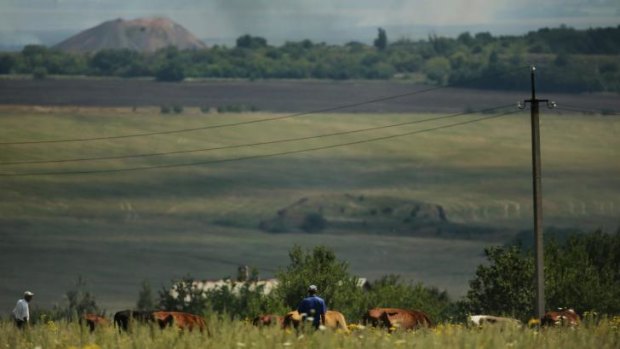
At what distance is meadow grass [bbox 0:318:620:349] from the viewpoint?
1043 inches

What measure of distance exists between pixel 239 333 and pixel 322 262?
97650 millimetres

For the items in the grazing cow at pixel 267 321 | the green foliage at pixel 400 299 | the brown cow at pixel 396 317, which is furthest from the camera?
the green foliage at pixel 400 299

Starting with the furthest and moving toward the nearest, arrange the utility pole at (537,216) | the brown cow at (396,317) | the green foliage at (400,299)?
the green foliage at (400,299), the utility pole at (537,216), the brown cow at (396,317)

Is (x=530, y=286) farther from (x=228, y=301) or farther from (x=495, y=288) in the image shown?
(x=228, y=301)

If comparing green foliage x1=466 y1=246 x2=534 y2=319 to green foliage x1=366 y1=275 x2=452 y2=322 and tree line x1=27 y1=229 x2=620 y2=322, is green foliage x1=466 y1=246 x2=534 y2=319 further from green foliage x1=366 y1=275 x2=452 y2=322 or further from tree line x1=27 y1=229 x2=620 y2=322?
green foliage x1=366 y1=275 x2=452 y2=322

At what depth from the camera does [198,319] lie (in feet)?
125

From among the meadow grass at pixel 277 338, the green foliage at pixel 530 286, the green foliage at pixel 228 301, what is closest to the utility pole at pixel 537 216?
the meadow grass at pixel 277 338

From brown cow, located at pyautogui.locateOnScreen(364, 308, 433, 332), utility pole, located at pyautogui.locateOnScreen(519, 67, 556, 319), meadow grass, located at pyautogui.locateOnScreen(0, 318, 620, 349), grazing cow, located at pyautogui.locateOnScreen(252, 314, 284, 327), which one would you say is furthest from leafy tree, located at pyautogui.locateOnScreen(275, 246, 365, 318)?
meadow grass, located at pyautogui.locateOnScreen(0, 318, 620, 349)

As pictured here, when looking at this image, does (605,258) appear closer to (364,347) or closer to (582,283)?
(582,283)

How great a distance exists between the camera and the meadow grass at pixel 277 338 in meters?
26.5

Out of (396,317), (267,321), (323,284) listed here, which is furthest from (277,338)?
(323,284)

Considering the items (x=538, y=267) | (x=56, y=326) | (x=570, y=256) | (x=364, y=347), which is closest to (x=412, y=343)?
(x=364, y=347)

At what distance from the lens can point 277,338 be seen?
2711 cm

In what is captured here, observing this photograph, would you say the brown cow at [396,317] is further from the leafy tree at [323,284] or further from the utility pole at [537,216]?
the leafy tree at [323,284]
